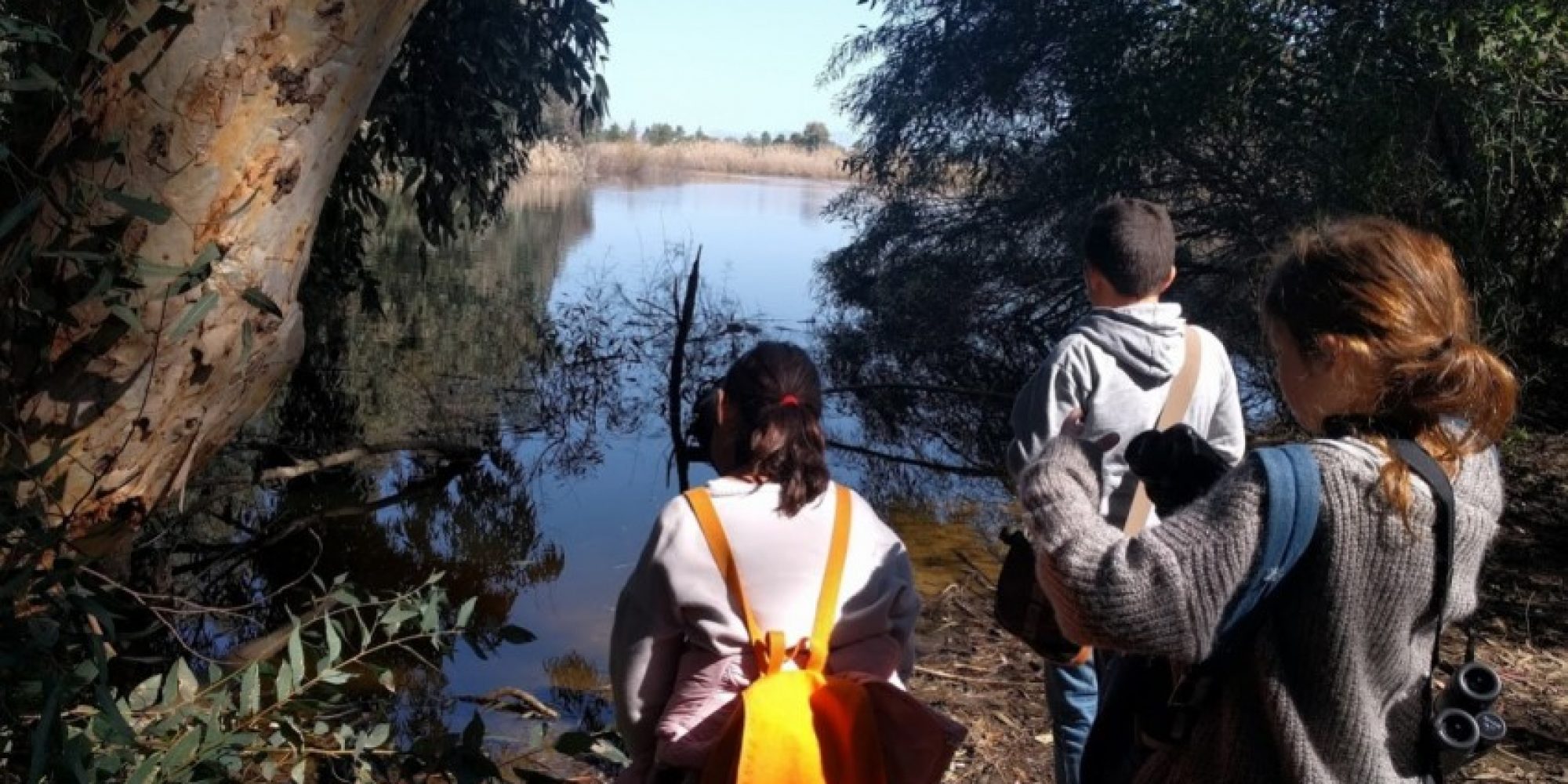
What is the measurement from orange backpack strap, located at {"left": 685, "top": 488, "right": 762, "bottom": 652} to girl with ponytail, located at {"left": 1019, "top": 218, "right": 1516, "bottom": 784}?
1.68ft

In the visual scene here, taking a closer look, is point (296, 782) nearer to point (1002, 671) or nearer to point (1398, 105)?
point (1002, 671)

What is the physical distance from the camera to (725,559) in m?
1.85

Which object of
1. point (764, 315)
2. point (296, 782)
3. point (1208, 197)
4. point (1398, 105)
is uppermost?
point (1398, 105)

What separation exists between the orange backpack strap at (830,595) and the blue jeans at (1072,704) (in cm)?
83

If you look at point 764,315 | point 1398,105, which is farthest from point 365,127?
point 764,315

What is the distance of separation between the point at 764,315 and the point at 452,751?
12.2m

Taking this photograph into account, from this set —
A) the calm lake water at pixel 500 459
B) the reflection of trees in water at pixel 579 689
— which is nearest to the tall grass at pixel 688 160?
the calm lake water at pixel 500 459

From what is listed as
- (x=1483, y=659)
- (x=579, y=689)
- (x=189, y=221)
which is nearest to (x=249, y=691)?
(x=189, y=221)

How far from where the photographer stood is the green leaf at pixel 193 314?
2.02 metres

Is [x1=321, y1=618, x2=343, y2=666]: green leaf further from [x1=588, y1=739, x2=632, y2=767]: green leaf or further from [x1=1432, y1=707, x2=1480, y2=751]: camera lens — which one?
[x1=1432, y1=707, x2=1480, y2=751]: camera lens

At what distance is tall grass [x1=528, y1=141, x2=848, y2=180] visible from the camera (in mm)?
34031

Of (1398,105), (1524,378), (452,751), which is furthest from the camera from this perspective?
(1398,105)

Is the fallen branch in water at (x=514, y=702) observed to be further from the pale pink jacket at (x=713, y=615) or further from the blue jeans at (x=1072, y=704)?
the pale pink jacket at (x=713, y=615)

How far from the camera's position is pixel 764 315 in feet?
47.3
